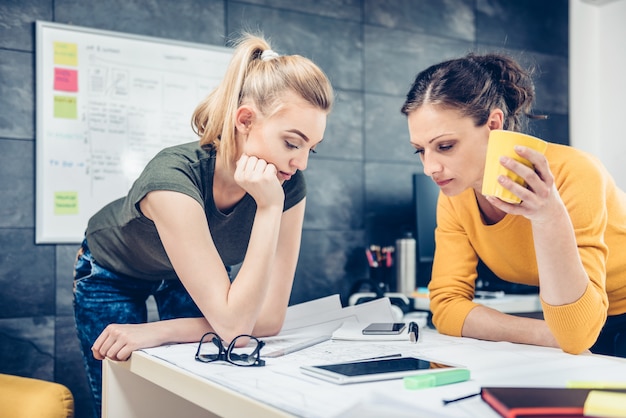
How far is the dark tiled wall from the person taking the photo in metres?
2.42

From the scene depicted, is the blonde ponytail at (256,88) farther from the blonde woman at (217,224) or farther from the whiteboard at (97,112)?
the whiteboard at (97,112)

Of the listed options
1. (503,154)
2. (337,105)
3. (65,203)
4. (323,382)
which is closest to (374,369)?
(323,382)

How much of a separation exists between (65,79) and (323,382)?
208 cm

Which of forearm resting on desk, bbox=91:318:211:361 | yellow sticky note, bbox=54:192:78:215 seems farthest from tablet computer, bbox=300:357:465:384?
yellow sticky note, bbox=54:192:78:215

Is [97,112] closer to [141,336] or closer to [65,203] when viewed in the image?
[65,203]

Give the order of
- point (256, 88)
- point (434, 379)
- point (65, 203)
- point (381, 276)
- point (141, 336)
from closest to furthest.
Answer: point (434, 379)
point (141, 336)
point (256, 88)
point (65, 203)
point (381, 276)

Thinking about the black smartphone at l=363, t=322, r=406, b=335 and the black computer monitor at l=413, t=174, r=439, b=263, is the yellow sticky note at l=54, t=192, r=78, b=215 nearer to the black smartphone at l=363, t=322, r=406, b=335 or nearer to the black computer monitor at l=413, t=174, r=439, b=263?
the black computer monitor at l=413, t=174, r=439, b=263

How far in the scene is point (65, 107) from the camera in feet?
8.21

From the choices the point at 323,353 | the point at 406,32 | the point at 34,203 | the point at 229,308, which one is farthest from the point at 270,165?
the point at 406,32

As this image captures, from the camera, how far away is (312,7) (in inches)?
120

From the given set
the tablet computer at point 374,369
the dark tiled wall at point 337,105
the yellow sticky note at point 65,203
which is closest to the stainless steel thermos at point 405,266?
the dark tiled wall at point 337,105

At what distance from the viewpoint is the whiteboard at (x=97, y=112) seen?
8.09 ft

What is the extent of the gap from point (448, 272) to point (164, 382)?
712 mm

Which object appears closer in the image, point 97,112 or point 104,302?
point 104,302
